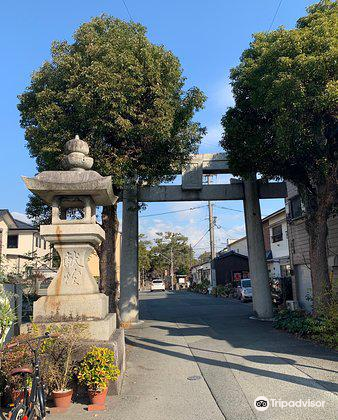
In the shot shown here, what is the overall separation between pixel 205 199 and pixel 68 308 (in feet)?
35.1

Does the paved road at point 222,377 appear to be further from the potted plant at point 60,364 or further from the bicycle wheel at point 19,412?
the bicycle wheel at point 19,412

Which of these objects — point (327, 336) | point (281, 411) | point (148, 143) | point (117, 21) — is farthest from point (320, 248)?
point (117, 21)

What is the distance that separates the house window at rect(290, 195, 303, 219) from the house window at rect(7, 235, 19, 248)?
2357cm

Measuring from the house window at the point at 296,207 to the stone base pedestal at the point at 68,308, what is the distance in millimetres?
12873

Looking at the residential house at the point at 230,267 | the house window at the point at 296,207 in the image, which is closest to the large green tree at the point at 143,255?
the residential house at the point at 230,267

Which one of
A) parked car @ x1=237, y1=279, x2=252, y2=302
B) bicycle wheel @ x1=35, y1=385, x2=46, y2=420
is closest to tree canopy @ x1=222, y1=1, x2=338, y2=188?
bicycle wheel @ x1=35, y1=385, x2=46, y2=420

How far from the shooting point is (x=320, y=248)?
1170cm

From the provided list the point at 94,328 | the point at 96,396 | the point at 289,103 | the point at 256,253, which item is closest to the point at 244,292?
the point at 256,253

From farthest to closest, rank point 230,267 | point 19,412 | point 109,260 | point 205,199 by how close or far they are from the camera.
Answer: point 230,267, point 205,199, point 109,260, point 19,412

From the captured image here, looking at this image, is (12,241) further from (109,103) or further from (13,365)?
(13,365)

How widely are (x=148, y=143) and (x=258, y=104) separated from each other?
11.5 ft

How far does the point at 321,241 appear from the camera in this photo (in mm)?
11719

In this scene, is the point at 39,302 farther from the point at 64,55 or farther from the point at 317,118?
the point at 317,118

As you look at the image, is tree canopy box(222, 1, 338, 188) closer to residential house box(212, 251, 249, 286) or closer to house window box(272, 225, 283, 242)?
house window box(272, 225, 283, 242)
